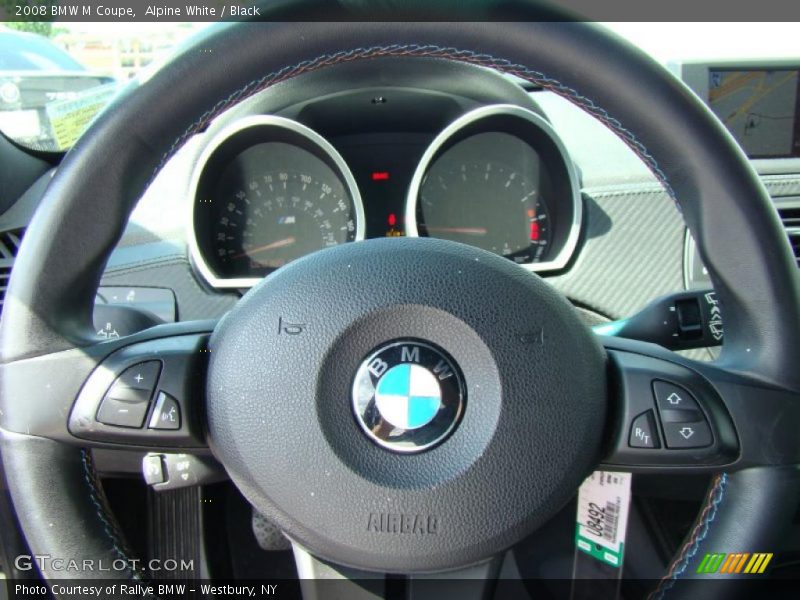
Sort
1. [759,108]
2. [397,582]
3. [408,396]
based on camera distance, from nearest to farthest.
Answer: [408,396]
[397,582]
[759,108]

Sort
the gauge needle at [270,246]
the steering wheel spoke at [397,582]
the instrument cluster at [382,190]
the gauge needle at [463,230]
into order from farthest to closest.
Result: the gauge needle at [463,230], the gauge needle at [270,246], the instrument cluster at [382,190], the steering wheel spoke at [397,582]

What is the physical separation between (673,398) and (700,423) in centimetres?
4

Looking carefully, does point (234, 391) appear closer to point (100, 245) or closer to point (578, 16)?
point (100, 245)

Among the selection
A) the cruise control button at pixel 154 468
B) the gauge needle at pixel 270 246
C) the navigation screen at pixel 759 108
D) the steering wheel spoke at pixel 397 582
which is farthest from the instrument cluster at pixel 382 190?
the steering wheel spoke at pixel 397 582

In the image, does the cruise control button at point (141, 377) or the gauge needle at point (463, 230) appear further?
the gauge needle at point (463, 230)

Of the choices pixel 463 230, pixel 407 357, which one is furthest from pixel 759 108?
pixel 407 357

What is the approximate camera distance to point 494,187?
261 cm

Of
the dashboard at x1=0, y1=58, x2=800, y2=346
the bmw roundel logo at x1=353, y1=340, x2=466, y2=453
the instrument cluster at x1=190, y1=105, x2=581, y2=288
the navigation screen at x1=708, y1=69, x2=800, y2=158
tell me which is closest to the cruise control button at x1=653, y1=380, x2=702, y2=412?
the bmw roundel logo at x1=353, y1=340, x2=466, y2=453

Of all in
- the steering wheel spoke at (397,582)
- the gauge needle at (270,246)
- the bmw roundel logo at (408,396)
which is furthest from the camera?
the gauge needle at (270,246)

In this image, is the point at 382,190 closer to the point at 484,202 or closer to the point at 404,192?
the point at 404,192

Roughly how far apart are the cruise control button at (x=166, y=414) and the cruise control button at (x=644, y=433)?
501mm

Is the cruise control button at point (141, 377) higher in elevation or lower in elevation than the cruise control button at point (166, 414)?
higher

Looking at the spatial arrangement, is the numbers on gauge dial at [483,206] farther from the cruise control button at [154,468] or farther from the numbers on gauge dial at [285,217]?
the cruise control button at [154,468]

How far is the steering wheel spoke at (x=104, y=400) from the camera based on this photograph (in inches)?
36.2
